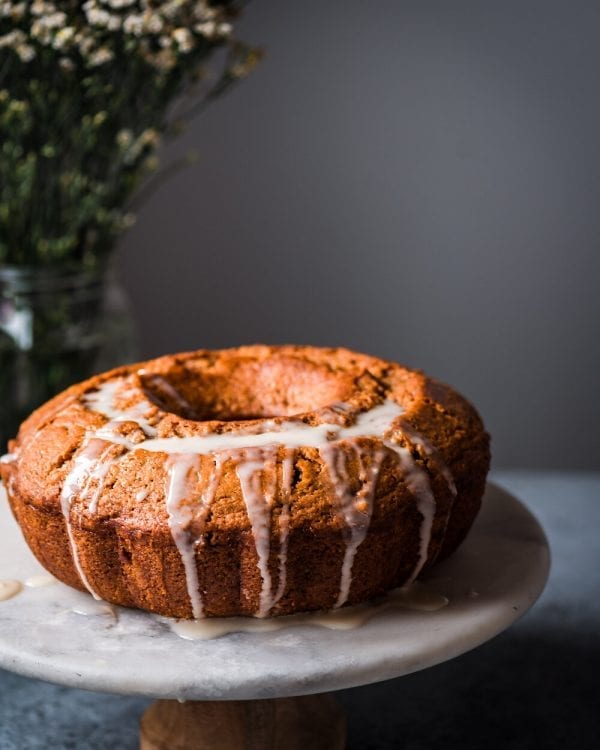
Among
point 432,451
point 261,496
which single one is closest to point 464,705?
point 432,451

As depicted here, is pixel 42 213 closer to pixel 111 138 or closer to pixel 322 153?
pixel 111 138

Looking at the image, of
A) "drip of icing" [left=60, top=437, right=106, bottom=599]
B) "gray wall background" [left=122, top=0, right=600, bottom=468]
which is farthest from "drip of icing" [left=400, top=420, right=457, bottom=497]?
"gray wall background" [left=122, top=0, right=600, bottom=468]

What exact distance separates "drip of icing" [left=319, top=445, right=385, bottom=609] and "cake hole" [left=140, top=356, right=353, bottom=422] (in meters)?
0.23

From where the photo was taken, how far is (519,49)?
2.92 meters

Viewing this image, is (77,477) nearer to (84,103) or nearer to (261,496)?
(261,496)

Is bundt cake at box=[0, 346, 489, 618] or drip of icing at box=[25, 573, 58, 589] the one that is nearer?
bundt cake at box=[0, 346, 489, 618]

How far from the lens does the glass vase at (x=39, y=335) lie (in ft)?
6.72

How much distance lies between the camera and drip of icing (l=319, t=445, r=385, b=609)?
1.33 metres

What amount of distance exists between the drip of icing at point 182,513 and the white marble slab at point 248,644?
7cm

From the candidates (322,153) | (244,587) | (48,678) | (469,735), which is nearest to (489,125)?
(322,153)

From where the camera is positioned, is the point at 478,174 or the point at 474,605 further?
the point at 478,174

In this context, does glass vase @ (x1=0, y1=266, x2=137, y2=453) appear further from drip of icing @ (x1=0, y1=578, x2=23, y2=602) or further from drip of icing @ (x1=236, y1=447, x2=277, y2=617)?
drip of icing @ (x1=236, y1=447, x2=277, y2=617)

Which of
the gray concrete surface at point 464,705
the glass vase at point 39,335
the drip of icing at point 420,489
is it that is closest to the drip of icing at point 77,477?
the drip of icing at point 420,489

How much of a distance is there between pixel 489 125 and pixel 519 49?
209mm
